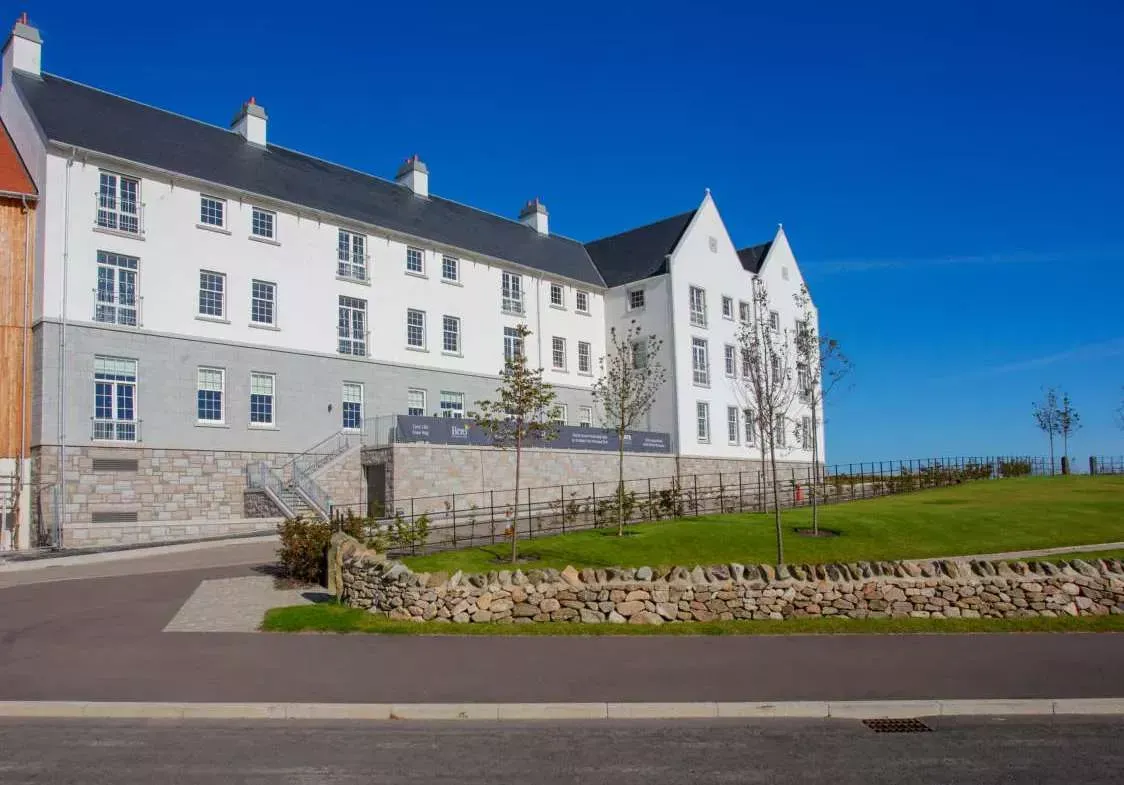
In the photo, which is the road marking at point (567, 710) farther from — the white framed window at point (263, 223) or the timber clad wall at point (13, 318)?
the white framed window at point (263, 223)

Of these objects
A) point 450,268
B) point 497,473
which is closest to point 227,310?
point 450,268

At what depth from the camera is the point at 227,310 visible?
33688mm

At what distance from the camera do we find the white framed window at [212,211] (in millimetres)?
33531

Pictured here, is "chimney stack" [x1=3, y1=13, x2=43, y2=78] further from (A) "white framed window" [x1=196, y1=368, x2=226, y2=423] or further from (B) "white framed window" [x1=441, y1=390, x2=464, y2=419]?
(B) "white framed window" [x1=441, y1=390, x2=464, y2=419]

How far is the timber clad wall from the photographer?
29.6 m

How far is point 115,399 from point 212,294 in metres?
5.40

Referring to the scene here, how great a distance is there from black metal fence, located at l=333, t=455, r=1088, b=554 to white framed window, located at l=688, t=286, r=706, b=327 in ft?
27.9

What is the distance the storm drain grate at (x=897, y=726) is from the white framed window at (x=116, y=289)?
94.6ft

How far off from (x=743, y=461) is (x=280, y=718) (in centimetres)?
4277

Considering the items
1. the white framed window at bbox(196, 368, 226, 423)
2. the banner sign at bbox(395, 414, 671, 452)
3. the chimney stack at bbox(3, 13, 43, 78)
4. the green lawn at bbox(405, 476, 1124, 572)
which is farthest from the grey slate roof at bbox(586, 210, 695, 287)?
the chimney stack at bbox(3, 13, 43, 78)

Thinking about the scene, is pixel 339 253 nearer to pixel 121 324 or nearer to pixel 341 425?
pixel 341 425

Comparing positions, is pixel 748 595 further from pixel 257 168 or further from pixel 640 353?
pixel 640 353

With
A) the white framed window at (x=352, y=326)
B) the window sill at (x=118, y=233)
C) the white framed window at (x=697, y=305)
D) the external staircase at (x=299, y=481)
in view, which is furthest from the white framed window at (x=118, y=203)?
the white framed window at (x=697, y=305)

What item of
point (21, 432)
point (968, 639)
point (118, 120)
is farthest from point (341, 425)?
point (968, 639)
